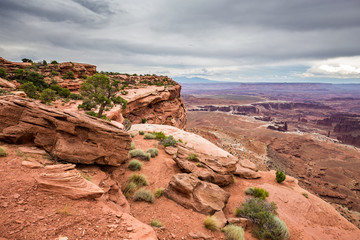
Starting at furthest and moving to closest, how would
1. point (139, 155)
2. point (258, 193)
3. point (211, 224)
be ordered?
point (139, 155) < point (258, 193) < point (211, 224)

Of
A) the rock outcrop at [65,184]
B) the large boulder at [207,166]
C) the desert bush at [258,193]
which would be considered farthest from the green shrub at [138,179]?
the desert bush at [258,193]

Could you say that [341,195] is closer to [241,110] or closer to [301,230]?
[301,230]

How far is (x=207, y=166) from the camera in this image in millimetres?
11516

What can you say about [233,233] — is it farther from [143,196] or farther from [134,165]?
[134,165]

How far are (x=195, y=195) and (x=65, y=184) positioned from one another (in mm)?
5524

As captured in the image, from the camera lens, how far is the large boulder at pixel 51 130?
7.15 meters

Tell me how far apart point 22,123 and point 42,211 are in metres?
5.04

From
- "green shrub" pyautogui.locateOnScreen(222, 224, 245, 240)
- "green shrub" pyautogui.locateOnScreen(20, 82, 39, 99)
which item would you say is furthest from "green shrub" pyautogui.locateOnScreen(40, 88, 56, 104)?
"green shrub" pyautogui.locateOnScreen(222, 224, 245, 240)

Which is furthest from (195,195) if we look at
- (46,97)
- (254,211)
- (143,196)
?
(46,97)

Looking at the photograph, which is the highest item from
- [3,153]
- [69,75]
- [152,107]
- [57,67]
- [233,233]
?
[57,67]

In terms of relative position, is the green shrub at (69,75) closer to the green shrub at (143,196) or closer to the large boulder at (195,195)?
the green shrub at (143,196)

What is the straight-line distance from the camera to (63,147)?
7.14 m

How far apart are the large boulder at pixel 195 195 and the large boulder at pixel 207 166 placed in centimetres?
160

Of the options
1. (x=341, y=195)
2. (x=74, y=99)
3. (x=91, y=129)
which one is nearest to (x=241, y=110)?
(x=341, y=195)
